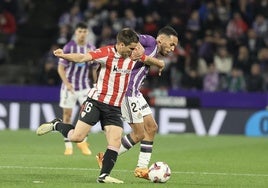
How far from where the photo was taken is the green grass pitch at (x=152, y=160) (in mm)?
11055

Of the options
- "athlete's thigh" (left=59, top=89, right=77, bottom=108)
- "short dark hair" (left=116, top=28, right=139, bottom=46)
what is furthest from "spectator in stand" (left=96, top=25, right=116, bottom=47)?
"short dark hair" (left=116, top=28, right=139, bottom=46)

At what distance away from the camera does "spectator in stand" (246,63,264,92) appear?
22.5m

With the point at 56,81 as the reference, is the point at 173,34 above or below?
above

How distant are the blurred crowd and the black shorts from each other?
37.8 ft

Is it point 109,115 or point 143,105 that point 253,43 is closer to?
point 143,105

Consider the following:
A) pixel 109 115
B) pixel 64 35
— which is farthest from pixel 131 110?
pixel 64 35

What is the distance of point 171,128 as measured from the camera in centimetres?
2177

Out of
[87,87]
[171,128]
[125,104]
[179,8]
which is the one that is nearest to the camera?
[125,104]

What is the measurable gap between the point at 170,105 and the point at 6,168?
9.97 meters

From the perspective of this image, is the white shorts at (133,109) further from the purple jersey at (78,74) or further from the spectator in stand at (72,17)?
the spectator in stand at (72,17)

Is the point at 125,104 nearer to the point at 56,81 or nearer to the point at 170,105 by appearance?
the point at 170,105

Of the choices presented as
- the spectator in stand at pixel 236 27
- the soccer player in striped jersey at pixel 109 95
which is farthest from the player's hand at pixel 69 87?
the spectator in stand at pixel 236 27

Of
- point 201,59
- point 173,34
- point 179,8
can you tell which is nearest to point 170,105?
point 201,59

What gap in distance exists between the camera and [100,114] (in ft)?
36.3
